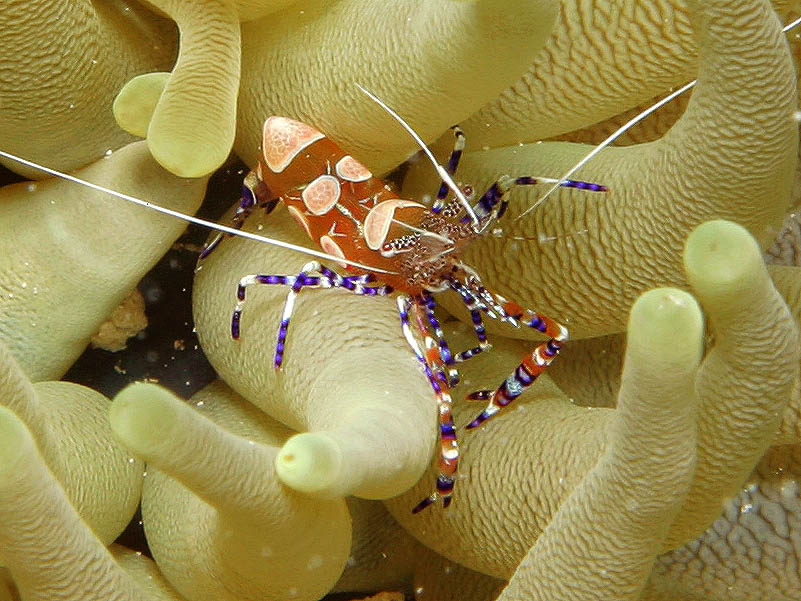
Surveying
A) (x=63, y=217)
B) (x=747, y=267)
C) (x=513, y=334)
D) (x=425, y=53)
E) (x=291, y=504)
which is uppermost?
(x=425, y=53)

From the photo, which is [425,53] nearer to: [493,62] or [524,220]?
→ [493,62]

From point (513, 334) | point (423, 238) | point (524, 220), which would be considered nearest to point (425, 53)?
point (524, 220)

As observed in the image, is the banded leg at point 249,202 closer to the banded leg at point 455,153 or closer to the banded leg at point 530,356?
the banded leg at point 455,153

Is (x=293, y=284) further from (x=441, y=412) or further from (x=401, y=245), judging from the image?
(x=401, y=245)

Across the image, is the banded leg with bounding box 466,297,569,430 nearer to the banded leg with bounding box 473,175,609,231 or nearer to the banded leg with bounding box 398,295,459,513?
the banded leg with bounding box 398,295,459,513

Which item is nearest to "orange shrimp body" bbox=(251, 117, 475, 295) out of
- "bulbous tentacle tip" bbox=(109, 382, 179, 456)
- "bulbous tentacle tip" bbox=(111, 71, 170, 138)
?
"bulbous tentacle tip" bbox=(111, 71, 170, 138)

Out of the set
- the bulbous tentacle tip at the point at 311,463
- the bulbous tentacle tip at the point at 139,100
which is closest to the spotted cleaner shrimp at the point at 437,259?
the bulbous tentacle tip at the point at 139,100
